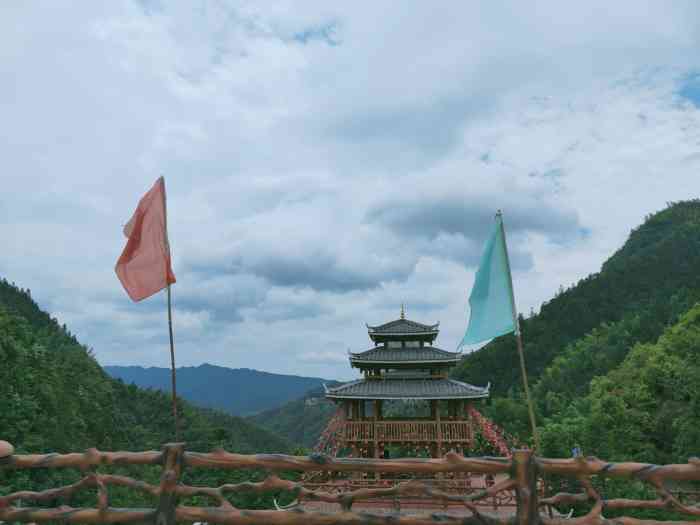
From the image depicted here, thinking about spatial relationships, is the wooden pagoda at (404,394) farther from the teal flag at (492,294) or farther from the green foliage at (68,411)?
the teal flag at (492,294)

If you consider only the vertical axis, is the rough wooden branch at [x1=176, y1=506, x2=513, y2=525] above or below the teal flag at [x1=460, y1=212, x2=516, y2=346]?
below

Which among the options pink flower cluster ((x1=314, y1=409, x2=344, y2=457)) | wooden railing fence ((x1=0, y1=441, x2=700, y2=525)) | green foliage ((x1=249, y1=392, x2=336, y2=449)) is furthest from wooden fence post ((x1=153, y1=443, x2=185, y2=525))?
green foliage ((x1=249, y1=392, x2=336, y2=449))

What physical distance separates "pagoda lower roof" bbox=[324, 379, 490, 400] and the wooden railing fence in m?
18.3

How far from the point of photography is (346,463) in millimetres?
4246

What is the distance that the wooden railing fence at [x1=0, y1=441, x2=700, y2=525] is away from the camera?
3.89 m

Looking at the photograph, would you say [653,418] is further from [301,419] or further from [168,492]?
[301,419]

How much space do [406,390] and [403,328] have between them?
2961 mm

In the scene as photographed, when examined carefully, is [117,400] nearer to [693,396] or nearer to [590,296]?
[693,396]

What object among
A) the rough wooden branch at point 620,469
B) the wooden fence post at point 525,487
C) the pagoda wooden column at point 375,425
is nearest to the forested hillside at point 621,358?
the pagoda wooden column at point 375,425

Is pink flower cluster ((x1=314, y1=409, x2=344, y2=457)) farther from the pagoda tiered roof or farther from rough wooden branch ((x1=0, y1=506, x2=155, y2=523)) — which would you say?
rough wooden branch ((x1=0, y1=506, x2=155, y2=523))

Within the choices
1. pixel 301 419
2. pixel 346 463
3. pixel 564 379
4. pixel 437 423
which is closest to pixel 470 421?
pixel 437 423

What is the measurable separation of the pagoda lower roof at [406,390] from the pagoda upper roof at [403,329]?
2115mm

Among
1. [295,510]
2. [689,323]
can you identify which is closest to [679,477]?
[295,510]

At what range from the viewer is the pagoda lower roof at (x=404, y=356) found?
23.1m
